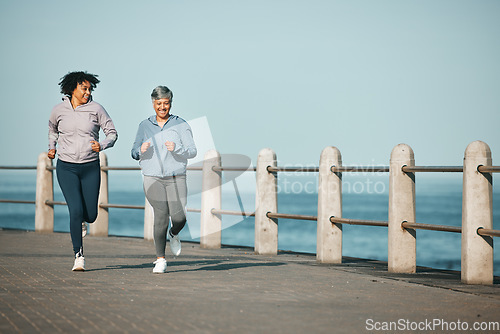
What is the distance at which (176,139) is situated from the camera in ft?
28.5

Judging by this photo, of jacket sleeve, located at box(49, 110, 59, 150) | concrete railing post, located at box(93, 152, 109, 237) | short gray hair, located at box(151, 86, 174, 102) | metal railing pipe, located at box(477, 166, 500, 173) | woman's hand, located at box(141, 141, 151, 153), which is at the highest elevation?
short gray hair, located at box(151, 86, 174, 102)

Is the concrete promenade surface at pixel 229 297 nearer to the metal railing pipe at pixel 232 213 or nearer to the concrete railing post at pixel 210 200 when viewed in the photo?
the metal railing pipe at pixel 232 213

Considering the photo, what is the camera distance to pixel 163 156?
28.6 ft

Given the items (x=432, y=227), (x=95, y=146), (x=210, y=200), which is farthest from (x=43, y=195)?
A: (x=432, y=227)

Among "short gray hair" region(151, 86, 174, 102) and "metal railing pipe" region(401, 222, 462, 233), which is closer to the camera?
"metal railing pipe" region(401, 222, 462, 233)

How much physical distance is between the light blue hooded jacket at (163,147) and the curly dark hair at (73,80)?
82 cm

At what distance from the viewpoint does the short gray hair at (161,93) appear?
343 inches

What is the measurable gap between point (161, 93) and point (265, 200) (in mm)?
3463

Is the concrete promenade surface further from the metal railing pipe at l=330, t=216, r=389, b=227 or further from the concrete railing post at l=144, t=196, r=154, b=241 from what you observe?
the concrete railing post at l=144, t=196, r=154, b=241

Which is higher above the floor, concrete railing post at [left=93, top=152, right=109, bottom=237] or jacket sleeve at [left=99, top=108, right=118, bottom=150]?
jacket sleeve at [left=99, top=108, right=118, bottom=150]

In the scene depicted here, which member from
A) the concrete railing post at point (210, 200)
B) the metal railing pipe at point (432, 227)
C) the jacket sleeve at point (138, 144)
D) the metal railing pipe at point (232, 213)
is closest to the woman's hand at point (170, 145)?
the jacket sleeve at point (138, 144)

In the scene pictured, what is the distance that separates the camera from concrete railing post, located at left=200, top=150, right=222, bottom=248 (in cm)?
1300

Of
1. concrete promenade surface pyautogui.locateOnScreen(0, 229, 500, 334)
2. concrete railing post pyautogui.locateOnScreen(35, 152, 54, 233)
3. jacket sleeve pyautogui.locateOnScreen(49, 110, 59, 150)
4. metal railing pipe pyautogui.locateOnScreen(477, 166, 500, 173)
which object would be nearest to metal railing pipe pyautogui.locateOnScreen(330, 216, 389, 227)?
concrete promenade surface pyautogui.locateOnScreen(0, 229, 500, 334)

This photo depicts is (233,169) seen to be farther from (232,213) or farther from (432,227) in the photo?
(432,227)
